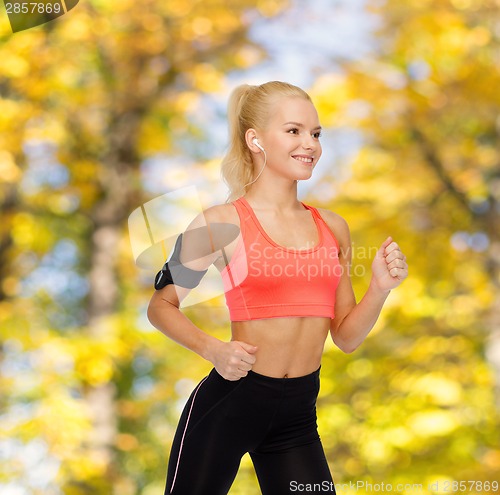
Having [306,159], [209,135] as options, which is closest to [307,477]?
[306,159]

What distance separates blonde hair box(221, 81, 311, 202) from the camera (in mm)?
1766

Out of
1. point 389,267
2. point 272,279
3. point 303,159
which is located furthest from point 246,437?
point 303,159

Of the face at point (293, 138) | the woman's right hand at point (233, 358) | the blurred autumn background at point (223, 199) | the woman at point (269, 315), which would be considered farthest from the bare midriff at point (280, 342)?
the blurred autumn background at point (223, 199)

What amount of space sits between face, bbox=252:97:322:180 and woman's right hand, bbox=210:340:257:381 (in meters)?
0.44

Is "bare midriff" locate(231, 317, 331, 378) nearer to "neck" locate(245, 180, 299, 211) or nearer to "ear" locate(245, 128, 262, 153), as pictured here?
"neck" locate(245, 180, 299, 211)

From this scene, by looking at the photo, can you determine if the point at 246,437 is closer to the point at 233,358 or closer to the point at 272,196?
the point at 233,358

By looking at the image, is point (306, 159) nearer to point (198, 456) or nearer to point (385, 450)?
point (198, 456)

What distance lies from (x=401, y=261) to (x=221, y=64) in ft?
12.7

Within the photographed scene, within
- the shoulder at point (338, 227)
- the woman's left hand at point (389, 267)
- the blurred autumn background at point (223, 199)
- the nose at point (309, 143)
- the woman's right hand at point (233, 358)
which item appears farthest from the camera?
the blurred autumn background at point (223, 199)

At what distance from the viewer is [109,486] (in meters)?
4.65

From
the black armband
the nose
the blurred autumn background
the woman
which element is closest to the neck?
the woman

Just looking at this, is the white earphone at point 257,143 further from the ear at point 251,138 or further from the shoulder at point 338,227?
the shoulder at point 338,227

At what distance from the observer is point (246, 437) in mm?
1620

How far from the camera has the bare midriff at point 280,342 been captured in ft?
5.33
